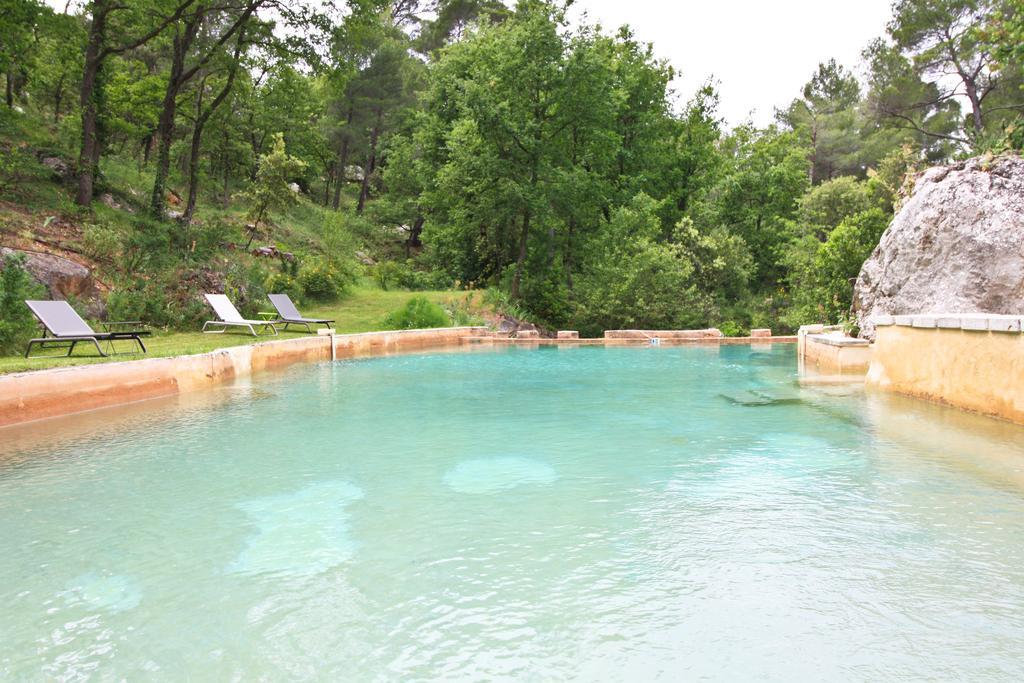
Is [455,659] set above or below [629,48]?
below

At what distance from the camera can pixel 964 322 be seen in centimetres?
689

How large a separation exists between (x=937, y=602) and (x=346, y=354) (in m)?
11.9

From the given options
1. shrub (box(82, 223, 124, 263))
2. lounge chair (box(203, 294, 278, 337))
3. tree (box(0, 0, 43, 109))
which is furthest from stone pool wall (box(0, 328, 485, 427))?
tree (box(0, 0, 43, 109))

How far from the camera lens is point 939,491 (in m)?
4.59

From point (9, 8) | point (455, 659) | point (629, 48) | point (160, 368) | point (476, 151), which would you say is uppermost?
point (629, 48)

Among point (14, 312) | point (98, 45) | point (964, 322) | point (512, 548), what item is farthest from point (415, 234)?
point (512, 548)

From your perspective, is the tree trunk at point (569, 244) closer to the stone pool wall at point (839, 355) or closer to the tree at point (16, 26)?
the stone pool wall at point (839, 355)

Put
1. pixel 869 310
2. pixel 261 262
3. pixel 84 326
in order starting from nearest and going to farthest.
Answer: pixel 84 326
pixel 869 310
pixel 261 262

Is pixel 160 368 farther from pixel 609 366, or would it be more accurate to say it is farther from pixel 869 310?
pixel 869 310

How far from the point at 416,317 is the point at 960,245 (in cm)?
1195

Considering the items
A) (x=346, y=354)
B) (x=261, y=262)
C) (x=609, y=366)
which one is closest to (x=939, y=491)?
(x=609, y=366)

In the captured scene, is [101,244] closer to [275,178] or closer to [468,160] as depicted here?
[275,178]

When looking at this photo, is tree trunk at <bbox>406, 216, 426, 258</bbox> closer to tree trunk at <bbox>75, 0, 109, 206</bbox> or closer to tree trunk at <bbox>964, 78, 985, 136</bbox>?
tree trunk at <bbox>75, 0, 109, 206</bbox>

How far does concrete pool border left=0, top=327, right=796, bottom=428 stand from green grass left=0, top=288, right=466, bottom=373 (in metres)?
0.27
